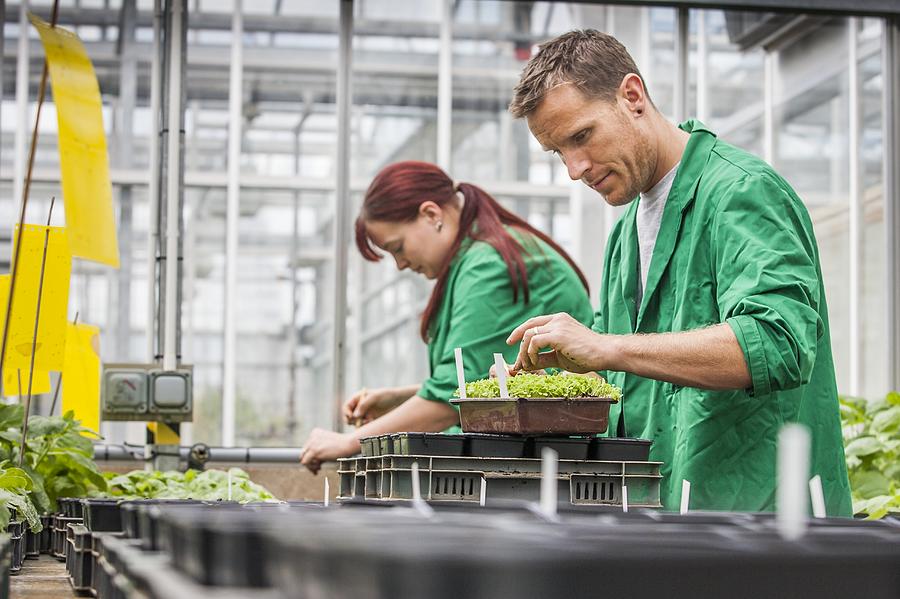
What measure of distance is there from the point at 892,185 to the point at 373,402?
9.39 feet

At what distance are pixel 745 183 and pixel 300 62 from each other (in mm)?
3349

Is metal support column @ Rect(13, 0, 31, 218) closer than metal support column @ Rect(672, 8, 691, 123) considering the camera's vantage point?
Yes

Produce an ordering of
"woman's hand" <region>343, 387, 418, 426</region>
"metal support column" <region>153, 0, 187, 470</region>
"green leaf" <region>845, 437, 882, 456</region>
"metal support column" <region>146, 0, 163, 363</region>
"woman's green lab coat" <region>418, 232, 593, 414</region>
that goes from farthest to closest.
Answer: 1. "metal support column" <region>146, 0, 163, 363</region>
2. "metal support column" <region>153, 0, 187, 470</region>
3. "green leaf" <region>845, 437, 882, 456</region>
4. "woman's hand" <region>343, 387, 418, 426</region>
5. "woman's green lab coat" <region>418, 232, 593, 414</region>

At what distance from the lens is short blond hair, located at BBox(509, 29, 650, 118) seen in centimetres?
222

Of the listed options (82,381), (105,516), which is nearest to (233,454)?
(82,381)

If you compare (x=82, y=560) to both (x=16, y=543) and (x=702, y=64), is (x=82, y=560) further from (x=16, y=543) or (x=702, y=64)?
(x=702, y=64)

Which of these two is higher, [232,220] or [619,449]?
[232,220]

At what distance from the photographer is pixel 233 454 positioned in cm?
467

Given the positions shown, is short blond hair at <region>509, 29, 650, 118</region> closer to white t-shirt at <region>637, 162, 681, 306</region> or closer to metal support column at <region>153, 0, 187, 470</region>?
white t-shirt at <region>637, 162, 681, 306</region>

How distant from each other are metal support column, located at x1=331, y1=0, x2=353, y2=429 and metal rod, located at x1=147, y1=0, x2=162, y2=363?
0.73 meters

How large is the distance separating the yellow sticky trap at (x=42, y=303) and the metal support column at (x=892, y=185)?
12.6ft

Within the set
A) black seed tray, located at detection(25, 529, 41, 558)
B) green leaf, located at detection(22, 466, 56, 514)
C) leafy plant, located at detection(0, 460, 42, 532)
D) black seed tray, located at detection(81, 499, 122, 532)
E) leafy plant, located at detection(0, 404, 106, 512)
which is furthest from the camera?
leafy plant, located at detection(0, 404, 106, 512)

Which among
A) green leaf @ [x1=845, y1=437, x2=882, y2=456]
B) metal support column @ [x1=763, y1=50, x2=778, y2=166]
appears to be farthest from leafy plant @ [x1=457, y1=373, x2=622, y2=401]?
metal support column @ [x1=763, y1=50, x2=778, y2=166]

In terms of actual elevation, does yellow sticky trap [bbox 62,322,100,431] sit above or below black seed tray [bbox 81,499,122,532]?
above
